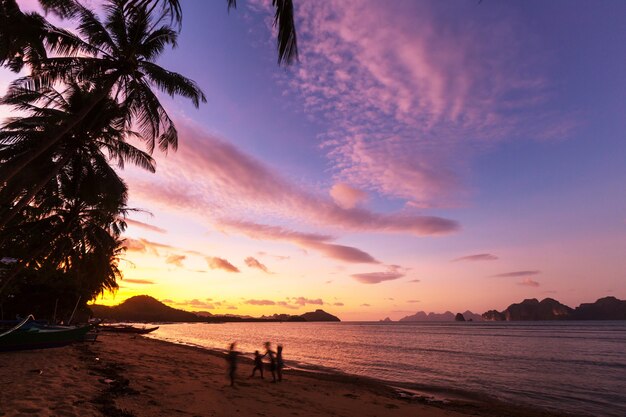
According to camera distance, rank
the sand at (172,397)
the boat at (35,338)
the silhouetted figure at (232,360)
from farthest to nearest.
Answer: the boat at (35,338) < the silhouetted figure at (232,360) < the sand at (172,397)

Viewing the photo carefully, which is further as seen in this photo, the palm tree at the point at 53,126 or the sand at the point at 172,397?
the palm tree at the point at 53,126

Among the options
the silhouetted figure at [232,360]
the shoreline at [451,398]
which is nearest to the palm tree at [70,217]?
the silhouetted figure at [232,360]

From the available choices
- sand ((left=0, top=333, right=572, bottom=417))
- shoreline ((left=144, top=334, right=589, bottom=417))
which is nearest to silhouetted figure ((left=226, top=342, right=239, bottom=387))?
sand ((left=0, top=333, right=572, bottom=417))

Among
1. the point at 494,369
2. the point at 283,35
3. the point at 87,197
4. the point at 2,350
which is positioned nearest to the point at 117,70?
the point at 87,197

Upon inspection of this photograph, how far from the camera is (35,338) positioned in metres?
18.4

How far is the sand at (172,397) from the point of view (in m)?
8.17

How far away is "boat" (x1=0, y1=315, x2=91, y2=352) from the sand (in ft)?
2.15

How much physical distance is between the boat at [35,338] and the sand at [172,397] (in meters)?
0.66

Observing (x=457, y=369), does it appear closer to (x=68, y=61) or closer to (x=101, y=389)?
(x=101, y=389)

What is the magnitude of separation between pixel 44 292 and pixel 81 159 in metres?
22.7

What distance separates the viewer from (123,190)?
17328mm

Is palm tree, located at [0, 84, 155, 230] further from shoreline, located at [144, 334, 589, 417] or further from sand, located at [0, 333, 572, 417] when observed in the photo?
shoreline, located at [144, 334, 589, 417]

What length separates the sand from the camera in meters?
8.17

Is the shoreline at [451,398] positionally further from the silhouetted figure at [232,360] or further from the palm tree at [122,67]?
the palm tree at [122,67]
